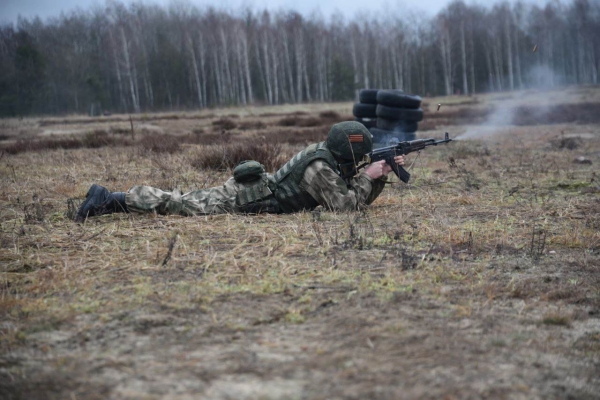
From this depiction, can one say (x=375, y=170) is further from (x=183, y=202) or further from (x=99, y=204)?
(x=99, y=204)

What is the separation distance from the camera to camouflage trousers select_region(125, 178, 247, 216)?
5.48 meters

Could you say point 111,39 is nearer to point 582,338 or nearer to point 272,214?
point 272,214

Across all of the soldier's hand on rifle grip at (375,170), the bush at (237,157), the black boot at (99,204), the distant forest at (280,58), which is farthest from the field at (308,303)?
the distant forest at (280,58)

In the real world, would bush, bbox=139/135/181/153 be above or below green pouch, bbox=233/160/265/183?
above

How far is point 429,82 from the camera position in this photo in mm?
60406

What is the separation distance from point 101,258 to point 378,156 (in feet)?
9.23

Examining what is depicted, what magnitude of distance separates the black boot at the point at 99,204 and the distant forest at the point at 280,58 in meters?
41.6

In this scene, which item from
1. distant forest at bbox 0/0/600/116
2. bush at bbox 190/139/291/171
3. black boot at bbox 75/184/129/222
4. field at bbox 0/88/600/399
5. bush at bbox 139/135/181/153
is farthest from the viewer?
distant forest at bbox 0/0/600/116

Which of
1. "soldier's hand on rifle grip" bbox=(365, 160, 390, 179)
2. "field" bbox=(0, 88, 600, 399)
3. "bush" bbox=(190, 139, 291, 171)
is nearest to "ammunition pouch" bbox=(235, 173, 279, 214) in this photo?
"field" bbox=(0, 88, 600, 399)

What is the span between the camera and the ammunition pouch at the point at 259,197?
18.0 feet

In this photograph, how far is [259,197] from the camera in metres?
5.49

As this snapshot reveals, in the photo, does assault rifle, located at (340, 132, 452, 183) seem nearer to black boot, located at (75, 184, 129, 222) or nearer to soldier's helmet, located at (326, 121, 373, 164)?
soldier's helmet, located at (326, 121, 373, 164)

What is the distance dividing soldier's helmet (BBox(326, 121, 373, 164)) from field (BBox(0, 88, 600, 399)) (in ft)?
1.85

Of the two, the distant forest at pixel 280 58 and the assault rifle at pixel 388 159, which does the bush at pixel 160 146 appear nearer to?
the assault rifle at pixel 388 159
